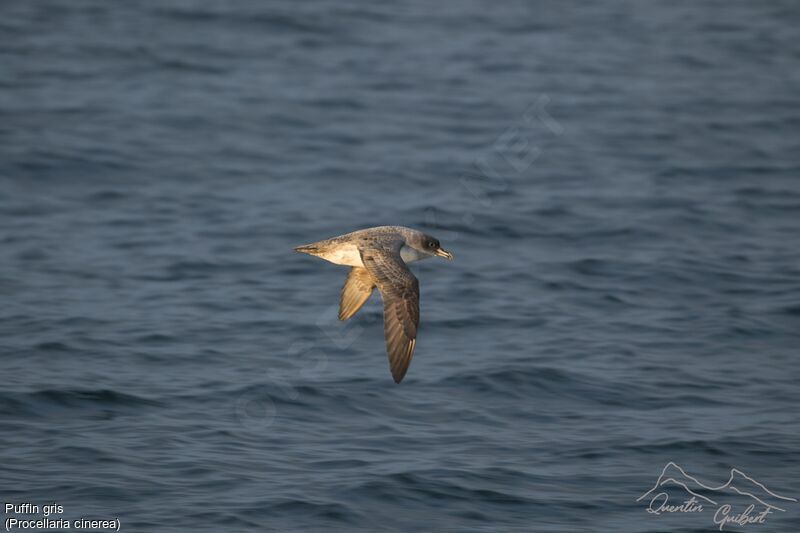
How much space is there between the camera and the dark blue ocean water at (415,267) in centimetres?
1086

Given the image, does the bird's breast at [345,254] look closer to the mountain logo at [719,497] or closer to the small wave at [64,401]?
the small wave at [64,401]

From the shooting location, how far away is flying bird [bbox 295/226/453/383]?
9688mm

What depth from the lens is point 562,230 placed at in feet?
56.7

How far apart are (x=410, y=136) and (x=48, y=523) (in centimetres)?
1282

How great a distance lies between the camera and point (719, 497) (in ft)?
35.4

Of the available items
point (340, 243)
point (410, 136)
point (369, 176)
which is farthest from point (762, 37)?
point (340, 243)

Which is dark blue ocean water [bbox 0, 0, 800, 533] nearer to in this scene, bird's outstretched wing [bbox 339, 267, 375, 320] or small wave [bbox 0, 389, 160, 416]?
small wave [bbox 0, 389, 160, 416]

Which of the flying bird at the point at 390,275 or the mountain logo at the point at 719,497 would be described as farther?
the mountain logo at the point at 719,497

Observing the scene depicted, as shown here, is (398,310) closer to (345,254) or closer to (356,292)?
(345,254)

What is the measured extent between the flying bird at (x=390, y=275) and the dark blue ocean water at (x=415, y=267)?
4.71ft

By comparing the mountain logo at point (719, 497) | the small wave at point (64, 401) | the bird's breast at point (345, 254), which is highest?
the bird's breast at point (345, 254)

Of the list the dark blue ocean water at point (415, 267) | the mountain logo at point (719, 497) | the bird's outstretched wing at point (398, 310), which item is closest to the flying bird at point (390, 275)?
the bird's outstretched wing at point (398, 310)

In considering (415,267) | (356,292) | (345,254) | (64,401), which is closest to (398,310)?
(345,254)

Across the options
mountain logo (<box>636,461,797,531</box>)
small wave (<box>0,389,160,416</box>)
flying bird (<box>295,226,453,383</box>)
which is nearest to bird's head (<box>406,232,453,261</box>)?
flying bird (<box>295,226,453,383</box>)
